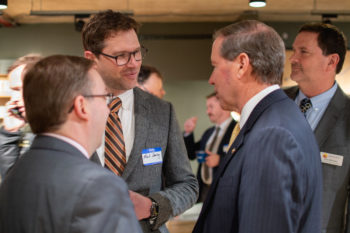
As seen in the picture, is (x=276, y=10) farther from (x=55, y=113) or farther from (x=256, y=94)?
(x=55, y=113)

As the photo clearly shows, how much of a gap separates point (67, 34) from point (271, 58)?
22.1 feet

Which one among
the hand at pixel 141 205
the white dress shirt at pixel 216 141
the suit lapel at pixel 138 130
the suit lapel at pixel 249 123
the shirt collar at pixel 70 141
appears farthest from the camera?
the white dress shirt at pixel 216 141

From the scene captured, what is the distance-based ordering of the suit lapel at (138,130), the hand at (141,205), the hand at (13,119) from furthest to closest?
the hand at (13,119)
the suit lapel at (138,130)
the hand at (141,205)

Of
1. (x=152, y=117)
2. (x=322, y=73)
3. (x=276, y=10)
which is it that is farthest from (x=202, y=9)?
(x=152, y=117)

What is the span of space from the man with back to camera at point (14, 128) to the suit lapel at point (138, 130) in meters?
0.82

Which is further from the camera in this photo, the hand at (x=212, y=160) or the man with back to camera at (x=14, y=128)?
the hand at (x=212, y=160)

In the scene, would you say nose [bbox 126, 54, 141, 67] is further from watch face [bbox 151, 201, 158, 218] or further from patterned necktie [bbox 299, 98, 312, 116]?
patterned necktie [bbox 299, 98, 312, 116]

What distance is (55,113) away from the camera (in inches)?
41.3

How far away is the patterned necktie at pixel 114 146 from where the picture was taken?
1635 millimetres

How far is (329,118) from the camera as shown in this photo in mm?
2207

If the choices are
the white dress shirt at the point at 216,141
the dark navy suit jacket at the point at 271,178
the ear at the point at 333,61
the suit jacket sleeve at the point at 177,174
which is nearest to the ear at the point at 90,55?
the suit jacket sleeve at the point at 177,174

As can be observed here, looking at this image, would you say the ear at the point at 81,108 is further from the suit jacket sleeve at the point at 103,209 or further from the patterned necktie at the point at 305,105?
the patterned necktie at the point at 305,105

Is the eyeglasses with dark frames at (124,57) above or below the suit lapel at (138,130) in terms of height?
above

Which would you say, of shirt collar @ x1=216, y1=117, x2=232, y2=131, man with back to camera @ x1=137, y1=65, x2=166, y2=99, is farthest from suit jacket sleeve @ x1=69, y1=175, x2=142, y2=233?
shirt collar @ x1=216, y1=117, x2=232, y2=131
